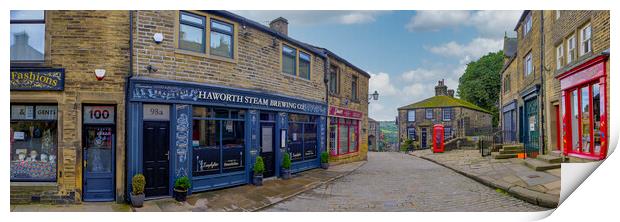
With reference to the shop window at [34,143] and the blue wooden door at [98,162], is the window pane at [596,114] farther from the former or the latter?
the shop window at [34,143]

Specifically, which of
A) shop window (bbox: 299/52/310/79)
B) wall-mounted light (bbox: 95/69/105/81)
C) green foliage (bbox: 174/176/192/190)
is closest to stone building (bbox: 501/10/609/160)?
shop window (bbox: 299/52/310/79)

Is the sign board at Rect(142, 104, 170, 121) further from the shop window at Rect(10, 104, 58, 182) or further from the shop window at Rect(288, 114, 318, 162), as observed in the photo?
the shop window at Rect(288, 114, 318, 162)

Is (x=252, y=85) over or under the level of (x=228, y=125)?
over

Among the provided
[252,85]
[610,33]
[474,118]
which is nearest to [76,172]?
[252,85]

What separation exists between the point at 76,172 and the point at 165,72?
5.84 ft

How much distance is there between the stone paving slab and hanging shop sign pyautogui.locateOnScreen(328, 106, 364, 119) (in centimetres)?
256

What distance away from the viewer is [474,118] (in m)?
11.9

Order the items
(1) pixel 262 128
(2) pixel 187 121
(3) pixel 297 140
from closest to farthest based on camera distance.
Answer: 1. (2) pixel 187 121
2. (1) pixel 262 128
3. (3) pixel 297 140

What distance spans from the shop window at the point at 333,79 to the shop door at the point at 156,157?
3846mm

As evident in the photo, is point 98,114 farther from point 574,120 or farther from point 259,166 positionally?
point 574,120

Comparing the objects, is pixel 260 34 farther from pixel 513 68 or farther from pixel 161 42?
pixel 513 68

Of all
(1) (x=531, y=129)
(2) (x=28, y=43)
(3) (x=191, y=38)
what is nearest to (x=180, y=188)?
(3) (x=191, y=38)

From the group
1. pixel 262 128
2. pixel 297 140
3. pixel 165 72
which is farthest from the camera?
pixel 297 140

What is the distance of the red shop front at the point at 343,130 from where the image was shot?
8.80 m
